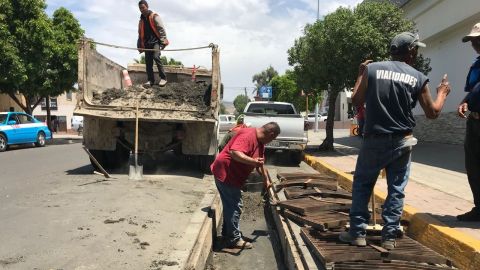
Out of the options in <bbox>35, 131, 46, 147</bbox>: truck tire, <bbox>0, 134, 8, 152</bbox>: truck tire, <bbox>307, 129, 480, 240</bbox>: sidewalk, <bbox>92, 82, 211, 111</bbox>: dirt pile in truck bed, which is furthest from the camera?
<bbox>35, 131, 46, 147</bbox>: truck tire

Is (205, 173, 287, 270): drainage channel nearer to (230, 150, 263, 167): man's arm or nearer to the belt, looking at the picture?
(230, 150, 263, 167): man's arm

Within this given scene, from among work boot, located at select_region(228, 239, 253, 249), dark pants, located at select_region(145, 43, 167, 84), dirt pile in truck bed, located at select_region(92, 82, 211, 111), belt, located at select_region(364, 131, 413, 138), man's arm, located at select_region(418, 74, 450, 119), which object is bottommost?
work boot, located at select_region(228, 239, 253, 249)

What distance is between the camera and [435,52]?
15.8m

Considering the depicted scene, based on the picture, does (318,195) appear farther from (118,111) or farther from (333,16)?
(333,16)

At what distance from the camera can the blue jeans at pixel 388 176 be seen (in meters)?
3.71

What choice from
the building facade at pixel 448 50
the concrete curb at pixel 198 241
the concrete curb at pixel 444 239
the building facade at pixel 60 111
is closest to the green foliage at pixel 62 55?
the building facade at pixel 448 50

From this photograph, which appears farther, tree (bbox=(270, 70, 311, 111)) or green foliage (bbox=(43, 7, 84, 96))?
tree (bbox=(270, 70, 311, 111))

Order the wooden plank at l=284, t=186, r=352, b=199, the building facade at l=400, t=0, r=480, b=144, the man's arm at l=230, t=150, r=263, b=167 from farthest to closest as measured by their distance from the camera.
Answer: the building facade at l=400, t=0, r=480, b=144
the wooden plank at l=284, t=186, r=352, b=199
the man's arm at l=230, t=150, r=263, b=167

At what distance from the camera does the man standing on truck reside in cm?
928

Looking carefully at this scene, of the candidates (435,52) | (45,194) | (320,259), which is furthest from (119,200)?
(435,52)

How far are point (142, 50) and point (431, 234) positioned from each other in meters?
6.60

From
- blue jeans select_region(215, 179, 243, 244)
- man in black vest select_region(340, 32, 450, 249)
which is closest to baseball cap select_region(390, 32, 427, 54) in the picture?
man in black vest select_region(340, 32, 450, 249)

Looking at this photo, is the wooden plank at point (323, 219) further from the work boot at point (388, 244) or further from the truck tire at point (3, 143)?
the truck tire at point (3, 143)

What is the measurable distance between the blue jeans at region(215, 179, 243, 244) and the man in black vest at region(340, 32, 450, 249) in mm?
1799
